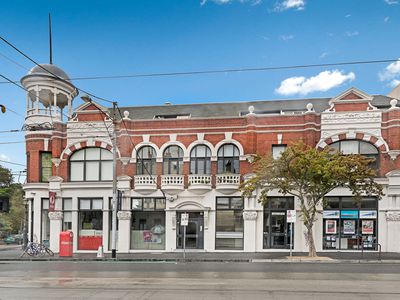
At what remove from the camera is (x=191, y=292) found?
1161 centimetres

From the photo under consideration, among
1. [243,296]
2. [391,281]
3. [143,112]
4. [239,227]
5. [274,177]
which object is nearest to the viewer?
[243,296]

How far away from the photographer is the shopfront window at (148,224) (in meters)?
28.5

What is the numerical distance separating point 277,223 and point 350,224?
4704 mm

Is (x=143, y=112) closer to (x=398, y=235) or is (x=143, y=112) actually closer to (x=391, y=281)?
(x=398, y=235)

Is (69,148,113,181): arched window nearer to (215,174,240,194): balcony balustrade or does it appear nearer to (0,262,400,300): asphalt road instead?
(215,174,240,194): balcony balustrade

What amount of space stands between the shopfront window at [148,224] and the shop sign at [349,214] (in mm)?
12094

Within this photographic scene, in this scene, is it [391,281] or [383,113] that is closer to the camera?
[391,281]

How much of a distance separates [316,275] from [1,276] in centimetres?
1222

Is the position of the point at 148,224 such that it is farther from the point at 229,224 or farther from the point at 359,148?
the point at 359,148

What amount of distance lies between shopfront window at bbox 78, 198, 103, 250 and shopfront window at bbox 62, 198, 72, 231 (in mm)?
827

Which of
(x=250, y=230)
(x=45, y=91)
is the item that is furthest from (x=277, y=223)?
(x=45, y=91)

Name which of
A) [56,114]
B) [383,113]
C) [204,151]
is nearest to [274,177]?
[204,151]

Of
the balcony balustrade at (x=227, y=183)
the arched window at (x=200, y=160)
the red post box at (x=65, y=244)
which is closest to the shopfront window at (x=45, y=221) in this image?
the red post box at (x=65, y=244)

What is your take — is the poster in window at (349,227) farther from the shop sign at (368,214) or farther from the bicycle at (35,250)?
the bicycle at (35,250)
